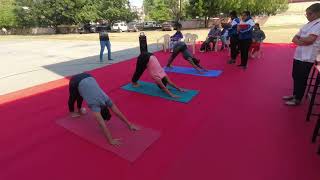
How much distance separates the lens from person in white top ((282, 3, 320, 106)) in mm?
3943

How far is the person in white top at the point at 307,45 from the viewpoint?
394 cm

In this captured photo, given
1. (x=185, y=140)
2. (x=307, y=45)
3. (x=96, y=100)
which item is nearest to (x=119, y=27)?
(x=307, y=45)

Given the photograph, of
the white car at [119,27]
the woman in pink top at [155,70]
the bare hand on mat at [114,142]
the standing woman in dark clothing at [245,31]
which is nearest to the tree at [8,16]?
the white car at [119,27]

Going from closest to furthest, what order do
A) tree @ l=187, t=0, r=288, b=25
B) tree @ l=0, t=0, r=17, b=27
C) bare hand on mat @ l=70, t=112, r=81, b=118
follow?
1. bare hand on mat @ l=70, t=112, r=81, b=118
2. tree @ l=187, t=0, r=288, b=25
3. tree @ l=0, t=0, r=17, b=27

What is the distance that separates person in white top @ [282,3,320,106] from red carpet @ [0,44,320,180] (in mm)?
619

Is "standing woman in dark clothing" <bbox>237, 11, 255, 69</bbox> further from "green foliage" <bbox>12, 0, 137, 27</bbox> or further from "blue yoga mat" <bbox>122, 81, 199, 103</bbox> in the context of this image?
"green foliage" <bbox>12, 0, 137, 27</bbox>

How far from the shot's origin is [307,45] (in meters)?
4.06

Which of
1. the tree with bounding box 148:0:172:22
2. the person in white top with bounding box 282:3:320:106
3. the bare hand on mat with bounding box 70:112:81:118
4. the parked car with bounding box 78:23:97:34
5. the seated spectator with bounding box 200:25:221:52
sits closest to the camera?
the person in white top with bounding box 282:3:320:106

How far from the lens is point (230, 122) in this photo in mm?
4184

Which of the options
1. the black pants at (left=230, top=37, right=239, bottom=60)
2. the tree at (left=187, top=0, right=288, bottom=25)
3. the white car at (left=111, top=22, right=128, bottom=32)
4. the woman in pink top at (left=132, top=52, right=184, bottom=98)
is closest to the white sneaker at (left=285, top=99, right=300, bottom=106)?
the woman in pink top at (left=132, top=52, right=184, bottom=98)

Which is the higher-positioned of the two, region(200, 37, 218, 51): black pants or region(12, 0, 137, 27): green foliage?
region(12, 0, 137, 27): green foliage

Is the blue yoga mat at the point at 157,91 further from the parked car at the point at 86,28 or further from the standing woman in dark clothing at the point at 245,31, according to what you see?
the parked car at the point at 86,28

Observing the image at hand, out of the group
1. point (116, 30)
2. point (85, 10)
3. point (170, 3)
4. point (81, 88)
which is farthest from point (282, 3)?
point (81, 88)

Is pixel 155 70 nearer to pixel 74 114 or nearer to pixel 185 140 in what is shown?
pixel 74 114
